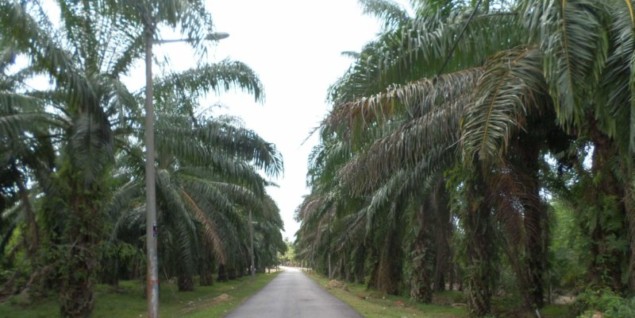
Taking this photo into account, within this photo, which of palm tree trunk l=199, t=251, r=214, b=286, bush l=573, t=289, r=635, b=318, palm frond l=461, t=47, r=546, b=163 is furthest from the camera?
palm tree trunk l=199, t=251, r=214, b=286

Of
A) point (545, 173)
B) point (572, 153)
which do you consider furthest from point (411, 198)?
point (572, 153)

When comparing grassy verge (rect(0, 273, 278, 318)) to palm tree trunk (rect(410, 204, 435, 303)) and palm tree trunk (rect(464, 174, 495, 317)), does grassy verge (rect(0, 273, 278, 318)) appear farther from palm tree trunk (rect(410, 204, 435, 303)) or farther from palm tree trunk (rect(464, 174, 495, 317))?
palm tree trunk (rect(464, 174, 495, 317))

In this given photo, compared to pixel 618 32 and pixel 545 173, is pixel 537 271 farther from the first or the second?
pixel 618 32

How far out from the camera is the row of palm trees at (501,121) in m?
7.19

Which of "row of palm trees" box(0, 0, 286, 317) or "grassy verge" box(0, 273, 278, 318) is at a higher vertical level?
"row of palm trees" box(0, 0, 286, 317)

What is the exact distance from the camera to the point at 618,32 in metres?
7.36

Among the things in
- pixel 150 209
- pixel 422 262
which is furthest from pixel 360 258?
pixel 150 209

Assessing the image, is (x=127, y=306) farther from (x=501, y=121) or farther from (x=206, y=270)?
(x=501, y=121)

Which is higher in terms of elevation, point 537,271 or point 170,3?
point 170,3

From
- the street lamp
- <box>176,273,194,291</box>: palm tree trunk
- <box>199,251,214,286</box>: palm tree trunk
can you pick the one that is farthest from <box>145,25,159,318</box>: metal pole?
<box>199,251,214,286</box>: palm tree trunk

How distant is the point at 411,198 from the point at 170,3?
11.3 m

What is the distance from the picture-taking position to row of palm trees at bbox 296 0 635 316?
7191mm

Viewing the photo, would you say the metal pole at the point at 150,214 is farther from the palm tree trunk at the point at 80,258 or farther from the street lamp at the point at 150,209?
the palm tree trunk at the point at 80,258

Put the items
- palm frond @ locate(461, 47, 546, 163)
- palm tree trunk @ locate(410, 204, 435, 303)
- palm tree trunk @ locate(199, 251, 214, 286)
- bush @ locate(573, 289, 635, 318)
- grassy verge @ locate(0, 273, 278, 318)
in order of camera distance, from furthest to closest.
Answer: palm tree trunk @ locate(199, 251, 214, 286)
palm tree trunk @ locate(410, 204, 435, 303)
grassy verge @ locate(0, 273, 278, 318)
bush @ locate(573, 289, 635, 318)
palm frond @ locate(461, 47, 546, 163)
